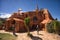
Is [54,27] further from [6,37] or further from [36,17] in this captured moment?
[6,37]

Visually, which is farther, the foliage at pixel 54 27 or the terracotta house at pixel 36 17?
the terracotta house at pixel 36 17

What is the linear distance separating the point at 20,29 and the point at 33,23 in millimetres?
4433

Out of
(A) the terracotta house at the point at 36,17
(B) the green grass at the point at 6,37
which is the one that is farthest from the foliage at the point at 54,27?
(B) the green grass at the point at 6,37

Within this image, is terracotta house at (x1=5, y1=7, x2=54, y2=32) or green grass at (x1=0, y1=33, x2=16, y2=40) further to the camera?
terracotta house at (x1=5, y1=7, x2=54, y2=32)

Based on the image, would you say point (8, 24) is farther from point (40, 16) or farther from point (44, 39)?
point (44, 39)

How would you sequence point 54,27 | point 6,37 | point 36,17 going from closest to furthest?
point 6,37
point 54,27
point 36,17

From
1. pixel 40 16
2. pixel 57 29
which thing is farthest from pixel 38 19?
pixel 57 29

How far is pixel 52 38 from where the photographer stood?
2358cm

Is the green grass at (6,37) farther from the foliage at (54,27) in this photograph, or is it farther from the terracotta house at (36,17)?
the foliage at (54,27)

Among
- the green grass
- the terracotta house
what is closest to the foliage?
the terracotta house

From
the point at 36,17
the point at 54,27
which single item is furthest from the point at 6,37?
the point at 36,17

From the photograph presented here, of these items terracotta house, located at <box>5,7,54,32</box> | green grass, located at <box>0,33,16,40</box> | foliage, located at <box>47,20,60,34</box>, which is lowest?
green grass, located at <box>0,33,16,40</box>

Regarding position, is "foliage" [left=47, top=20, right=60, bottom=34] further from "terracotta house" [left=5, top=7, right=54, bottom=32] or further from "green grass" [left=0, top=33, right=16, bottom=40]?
"green grass" [left=0, top=33, right=16, bottom=40]

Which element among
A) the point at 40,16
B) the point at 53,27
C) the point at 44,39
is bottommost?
the point at 44,39
